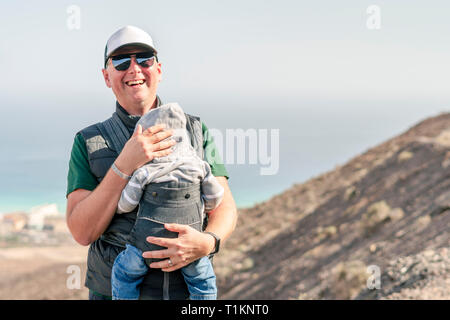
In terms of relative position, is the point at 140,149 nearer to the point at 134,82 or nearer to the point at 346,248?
the point at 134,82

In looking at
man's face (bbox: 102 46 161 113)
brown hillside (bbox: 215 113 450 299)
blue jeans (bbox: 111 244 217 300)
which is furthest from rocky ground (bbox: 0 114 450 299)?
man's face (bbox: 102 46 161 113)

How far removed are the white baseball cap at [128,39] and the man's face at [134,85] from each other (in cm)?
4

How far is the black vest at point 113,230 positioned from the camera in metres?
3.65

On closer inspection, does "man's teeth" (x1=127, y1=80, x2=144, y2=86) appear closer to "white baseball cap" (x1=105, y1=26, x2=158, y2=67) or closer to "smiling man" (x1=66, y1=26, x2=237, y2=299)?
"smiling man" (x1=66, y1=26, x2=237, y2=299)

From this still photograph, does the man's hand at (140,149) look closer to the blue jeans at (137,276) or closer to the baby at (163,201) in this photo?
the baby at (163,201)

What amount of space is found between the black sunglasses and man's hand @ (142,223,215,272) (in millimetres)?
1021

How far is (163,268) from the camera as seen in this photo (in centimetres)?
353

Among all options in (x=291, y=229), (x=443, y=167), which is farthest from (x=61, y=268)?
(x=443, y=167)

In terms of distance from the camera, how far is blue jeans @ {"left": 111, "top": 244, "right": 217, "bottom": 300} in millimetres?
3533

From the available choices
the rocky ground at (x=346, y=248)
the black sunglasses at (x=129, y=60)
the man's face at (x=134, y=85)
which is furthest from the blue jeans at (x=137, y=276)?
the rocky ground at (x=346, y=248)
